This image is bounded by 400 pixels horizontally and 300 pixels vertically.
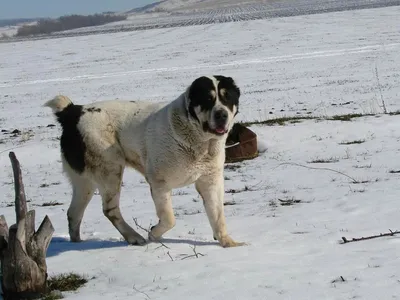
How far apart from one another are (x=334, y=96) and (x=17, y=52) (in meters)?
37.5

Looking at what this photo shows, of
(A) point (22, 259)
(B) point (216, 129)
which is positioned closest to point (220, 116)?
(B) point (216, 129)

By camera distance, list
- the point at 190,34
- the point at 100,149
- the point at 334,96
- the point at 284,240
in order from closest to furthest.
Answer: the point at 284,240 < the point at 100,149 < the point at 334,96 < the point at 190,34

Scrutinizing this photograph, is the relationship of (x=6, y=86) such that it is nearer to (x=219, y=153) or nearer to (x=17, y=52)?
(x=17, y=52)

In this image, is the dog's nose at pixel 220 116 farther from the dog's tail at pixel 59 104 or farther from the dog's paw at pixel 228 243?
the dog's tail at pixel 59 104

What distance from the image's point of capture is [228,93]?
5695mm

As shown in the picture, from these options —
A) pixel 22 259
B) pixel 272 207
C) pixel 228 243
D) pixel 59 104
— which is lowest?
pixel 272 207

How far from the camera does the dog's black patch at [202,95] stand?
5.61 metres

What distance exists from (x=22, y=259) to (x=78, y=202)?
2.24m

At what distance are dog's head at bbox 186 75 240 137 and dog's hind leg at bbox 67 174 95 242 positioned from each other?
153 cm

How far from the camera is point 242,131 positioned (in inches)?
416

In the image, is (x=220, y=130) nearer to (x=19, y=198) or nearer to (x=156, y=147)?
(x=156, y=147)

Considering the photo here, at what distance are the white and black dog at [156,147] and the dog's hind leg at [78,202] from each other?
0.01 m

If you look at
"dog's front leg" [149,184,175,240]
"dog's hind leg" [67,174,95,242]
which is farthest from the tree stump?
"dog's hind leg" [67,174,95,242]

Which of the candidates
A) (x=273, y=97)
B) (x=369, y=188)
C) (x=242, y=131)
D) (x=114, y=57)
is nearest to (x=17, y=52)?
(x=114, y=57)
